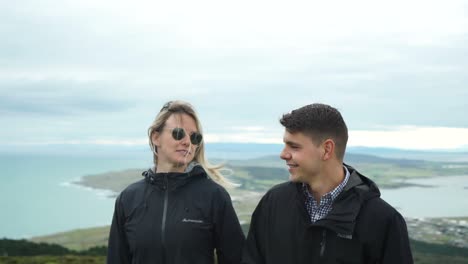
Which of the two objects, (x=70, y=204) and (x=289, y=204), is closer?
(x=289, y=204)

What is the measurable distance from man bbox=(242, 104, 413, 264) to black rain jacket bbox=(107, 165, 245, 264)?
40 centimetres

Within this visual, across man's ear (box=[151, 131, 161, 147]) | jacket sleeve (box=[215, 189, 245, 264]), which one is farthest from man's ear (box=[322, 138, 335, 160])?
man's ear (box=[151, 131, 161, 147])

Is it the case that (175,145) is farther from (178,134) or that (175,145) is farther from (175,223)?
(175,223)

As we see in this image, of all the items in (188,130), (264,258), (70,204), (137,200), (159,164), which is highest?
(188,130)

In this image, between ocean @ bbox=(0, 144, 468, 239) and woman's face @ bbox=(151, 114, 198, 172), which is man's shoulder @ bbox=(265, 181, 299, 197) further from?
ocean @ bbox=(0, 144, 468, 239)

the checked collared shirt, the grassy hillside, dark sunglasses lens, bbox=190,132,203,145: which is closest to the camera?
the checked collared shirt

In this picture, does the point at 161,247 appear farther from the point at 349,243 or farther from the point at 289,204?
the point at 349,243

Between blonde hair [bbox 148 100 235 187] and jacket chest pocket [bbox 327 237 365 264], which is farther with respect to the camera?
blonde hair [bbox 148 100 235 187]

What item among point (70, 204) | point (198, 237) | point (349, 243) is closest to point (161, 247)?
point (198, 237)

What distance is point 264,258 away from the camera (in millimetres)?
4543

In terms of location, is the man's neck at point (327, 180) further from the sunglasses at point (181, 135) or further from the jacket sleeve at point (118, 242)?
the jacket sleeve at point (118, 242)

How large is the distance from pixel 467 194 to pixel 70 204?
101m

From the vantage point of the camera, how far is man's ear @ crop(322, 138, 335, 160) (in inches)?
167

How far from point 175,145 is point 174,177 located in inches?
11.5
